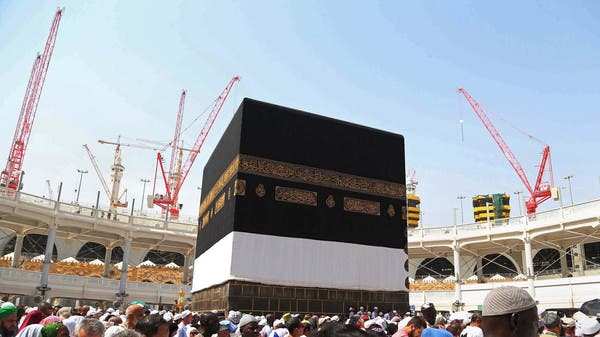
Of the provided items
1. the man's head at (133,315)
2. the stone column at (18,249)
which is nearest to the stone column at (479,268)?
the stone column at (18,249)

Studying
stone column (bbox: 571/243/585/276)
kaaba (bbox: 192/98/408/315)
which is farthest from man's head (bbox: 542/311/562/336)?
stone column (bbox: 571/243/585/276)

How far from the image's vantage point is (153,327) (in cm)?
365

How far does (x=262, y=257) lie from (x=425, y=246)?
20.3 meters

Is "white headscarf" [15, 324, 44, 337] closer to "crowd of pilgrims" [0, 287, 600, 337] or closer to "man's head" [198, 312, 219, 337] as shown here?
"crowd of pilgrims" [0, 287, 600, 337]

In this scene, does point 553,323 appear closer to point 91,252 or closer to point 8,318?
point 8,318

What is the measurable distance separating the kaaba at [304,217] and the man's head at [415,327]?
11.5 meters

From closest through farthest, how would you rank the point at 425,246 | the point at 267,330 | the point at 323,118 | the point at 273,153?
the point at 267,330, the point at 273,153, the point at 323,118, the point at 425,246

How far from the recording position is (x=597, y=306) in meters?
5.13

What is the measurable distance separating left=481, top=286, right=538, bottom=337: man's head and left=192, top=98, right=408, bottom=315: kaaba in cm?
1411

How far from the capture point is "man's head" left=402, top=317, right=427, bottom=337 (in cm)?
414

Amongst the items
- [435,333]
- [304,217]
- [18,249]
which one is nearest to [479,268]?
[304,217]

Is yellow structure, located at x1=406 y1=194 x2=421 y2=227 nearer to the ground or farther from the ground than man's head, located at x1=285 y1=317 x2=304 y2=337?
farther from the ground

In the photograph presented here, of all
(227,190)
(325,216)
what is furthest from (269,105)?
(325,216)

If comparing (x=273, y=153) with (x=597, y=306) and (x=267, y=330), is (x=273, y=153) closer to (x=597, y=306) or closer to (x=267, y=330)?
(x=267, y=330)
